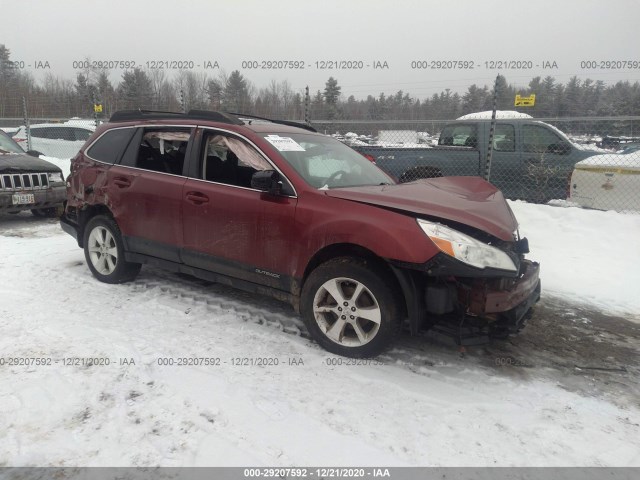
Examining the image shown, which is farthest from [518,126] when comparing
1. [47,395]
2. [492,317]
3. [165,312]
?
[47,395]

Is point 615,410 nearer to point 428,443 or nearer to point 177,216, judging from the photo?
→ point 428,443

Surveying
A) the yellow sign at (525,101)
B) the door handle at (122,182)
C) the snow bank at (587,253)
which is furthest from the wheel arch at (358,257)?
the yellow sign at (525,101)

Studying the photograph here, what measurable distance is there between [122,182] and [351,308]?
8.98ft

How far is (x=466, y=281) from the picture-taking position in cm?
288

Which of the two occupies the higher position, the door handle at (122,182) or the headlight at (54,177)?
the door handle at (122,182)

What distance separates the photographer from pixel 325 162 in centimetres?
384

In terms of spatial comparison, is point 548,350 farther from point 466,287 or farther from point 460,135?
point 460,135

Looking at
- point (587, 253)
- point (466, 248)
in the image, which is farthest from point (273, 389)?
point (587, 253)

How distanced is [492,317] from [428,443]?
1013 millimetres

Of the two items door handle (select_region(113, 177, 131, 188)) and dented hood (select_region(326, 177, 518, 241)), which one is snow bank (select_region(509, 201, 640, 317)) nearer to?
dented hood (select_region(326, 177, 518, 241))

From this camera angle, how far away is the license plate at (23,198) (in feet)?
22.0

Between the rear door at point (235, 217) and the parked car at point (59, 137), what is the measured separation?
13.7 m

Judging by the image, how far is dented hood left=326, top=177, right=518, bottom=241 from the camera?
9.61ft

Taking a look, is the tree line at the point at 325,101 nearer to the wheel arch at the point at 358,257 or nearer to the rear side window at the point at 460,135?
the rear side window at the point at 460,135
